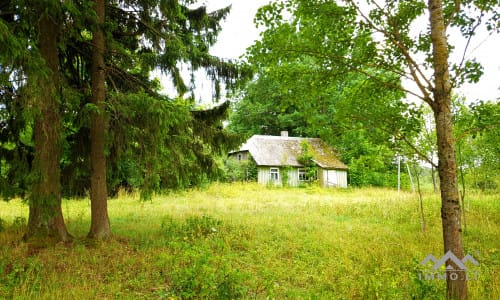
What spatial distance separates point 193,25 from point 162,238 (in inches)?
223

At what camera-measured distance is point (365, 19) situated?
4.42m

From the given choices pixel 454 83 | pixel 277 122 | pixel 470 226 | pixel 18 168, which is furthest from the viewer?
pixel 277 122

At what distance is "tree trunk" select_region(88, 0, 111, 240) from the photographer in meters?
6.97

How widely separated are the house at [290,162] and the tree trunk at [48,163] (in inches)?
906

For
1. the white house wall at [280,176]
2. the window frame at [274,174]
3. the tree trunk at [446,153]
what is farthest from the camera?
the window frame at [274,174]

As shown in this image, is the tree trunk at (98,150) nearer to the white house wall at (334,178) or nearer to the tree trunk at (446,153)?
the tree trunk at (446,153)

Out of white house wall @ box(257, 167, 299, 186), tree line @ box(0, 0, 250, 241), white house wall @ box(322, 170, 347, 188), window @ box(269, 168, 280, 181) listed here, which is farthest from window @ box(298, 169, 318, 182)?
Answer: tree line @ box(0, 0, 250, 241)

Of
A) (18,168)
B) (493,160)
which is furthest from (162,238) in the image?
(493,160)

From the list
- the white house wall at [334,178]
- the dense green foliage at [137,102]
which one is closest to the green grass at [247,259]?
the dense green foliage at [137,102]

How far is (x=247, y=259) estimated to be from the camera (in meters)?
6.55

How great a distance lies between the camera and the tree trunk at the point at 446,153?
3859 millimetres

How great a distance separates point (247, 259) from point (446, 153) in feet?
14.1

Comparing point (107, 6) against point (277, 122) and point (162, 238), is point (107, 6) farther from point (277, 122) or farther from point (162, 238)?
point (277, 122)

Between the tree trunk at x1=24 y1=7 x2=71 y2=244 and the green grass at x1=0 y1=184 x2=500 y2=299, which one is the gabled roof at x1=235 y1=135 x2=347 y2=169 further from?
the tree trunk at x1=24 y1=7 x2=71 y2=244
